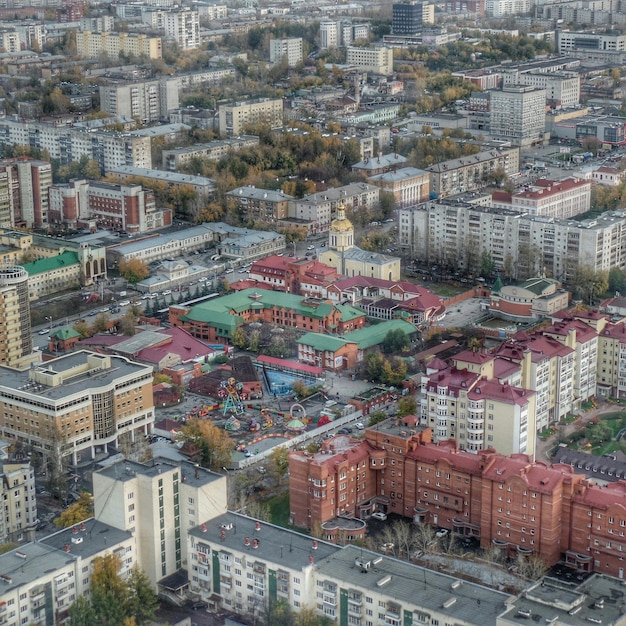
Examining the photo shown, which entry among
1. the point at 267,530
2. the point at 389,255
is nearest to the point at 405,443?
the point at 267,530

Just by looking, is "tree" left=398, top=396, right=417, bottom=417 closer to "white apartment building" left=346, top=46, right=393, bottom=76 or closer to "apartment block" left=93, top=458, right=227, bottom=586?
"apartment block" left=93, top=458, right=227, bottom=586

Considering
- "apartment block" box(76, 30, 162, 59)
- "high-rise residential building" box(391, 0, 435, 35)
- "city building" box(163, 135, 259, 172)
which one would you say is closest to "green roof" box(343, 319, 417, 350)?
"city building" box(163, 135, 259, 172)

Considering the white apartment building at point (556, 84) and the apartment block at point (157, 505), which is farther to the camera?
the white apartment building at point (556, 84)

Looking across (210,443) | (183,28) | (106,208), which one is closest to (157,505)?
(210,443)

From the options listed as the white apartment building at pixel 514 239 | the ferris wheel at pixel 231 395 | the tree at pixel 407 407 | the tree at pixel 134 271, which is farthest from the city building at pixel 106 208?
the tree at pixel 407 407

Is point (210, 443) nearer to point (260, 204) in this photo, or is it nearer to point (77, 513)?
point (77, 513)

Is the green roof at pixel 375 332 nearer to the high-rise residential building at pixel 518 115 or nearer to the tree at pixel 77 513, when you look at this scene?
the tree at pixel 77 513

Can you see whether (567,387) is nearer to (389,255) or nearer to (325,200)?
(389,255)
